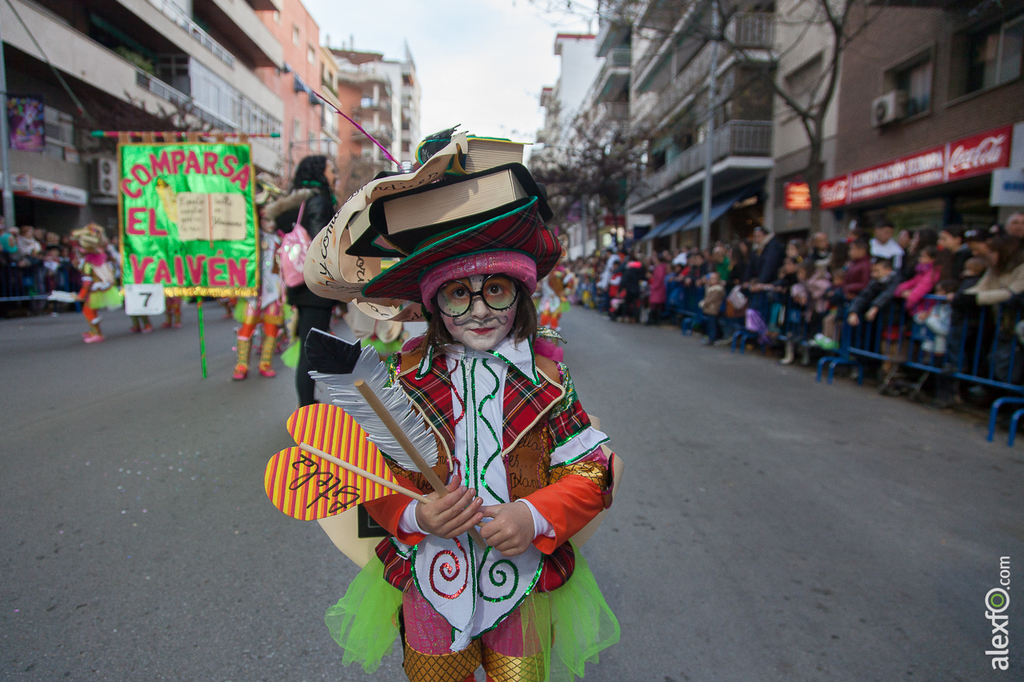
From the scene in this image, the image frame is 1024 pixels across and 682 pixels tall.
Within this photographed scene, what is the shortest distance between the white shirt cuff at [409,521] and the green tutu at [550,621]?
12.0 inches

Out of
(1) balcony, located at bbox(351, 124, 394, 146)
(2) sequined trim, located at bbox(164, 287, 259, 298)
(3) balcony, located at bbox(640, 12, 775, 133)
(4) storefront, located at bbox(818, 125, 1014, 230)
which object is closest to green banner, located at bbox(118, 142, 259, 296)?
(2) sequined trim, located at bbox(164, 287, 259, 298)

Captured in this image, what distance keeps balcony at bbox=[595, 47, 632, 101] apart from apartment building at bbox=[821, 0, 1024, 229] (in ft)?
79.0

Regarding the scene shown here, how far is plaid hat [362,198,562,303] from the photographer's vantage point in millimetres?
1306

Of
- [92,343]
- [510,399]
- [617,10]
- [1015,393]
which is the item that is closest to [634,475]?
[510,399]

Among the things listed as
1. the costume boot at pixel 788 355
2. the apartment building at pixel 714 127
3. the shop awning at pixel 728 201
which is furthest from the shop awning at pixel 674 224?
the costume boot at pixel 788 355

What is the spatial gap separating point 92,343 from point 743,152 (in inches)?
741

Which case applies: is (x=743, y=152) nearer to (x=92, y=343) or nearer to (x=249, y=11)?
(x=92, y=343)

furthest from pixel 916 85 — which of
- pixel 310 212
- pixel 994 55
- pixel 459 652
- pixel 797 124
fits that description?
pixel 459 652

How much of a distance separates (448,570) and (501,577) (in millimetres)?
128

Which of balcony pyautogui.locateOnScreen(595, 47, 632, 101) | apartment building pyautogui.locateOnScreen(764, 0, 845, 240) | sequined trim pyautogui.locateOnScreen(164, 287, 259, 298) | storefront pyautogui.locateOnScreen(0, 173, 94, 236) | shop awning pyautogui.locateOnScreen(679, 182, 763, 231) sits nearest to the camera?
sequined trim pyautogui.locateOnScreen(164, 287, 259, 298)

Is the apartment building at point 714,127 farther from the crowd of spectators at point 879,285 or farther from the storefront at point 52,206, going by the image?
the storefront at point 52,206

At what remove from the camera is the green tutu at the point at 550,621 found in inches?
61.1

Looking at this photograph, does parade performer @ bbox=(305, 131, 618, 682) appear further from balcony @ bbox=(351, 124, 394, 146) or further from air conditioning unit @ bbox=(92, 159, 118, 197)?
air conditioning unit @ bbox=(92, 159, 118, 197)

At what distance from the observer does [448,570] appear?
1.39 metres
